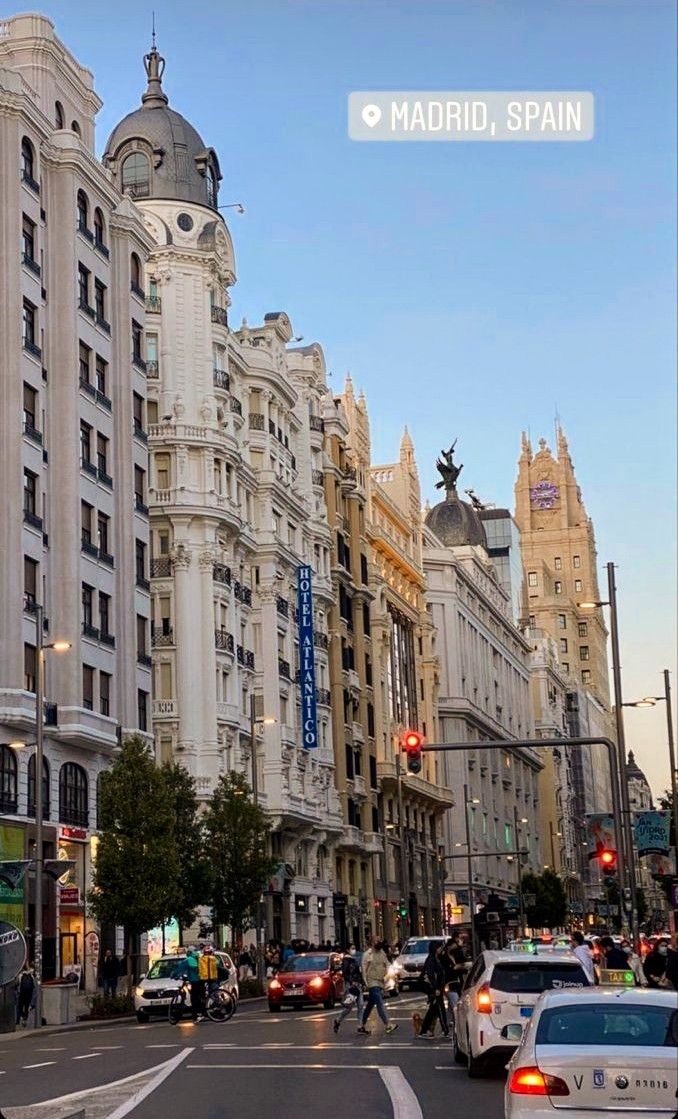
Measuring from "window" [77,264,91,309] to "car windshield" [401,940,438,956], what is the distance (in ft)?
77.8

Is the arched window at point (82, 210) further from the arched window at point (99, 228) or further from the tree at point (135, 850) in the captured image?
the tree at point (135, 850)

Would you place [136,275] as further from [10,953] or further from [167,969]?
[10,953]

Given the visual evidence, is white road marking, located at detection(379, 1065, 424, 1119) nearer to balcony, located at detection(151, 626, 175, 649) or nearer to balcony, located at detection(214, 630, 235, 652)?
balcony, located at detection(151, 626, 175, 649)

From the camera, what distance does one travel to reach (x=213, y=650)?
69.7 meters

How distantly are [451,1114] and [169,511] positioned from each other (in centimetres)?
5396

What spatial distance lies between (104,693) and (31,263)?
14.0m

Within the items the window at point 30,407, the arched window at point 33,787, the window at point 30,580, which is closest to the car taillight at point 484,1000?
the arched window at point 33,787

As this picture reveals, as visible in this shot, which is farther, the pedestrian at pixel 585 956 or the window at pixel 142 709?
the window at pixel 142 709

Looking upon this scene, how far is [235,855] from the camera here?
60.6 meters

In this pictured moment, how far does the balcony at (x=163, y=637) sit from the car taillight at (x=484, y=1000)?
4873 cm

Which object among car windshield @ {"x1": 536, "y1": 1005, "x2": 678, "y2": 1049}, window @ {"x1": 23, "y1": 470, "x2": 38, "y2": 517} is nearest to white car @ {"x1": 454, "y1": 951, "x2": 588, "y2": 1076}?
car windshield @ {"x1": 536, "y1": 1005, "x2": 678, "y2": 1049}

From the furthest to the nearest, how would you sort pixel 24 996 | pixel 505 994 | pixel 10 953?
pixel 24 996 → pixel 505 994 → pixel 10 953

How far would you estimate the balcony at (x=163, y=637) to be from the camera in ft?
228

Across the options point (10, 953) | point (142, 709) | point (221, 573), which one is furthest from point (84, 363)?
point (10, 953)
